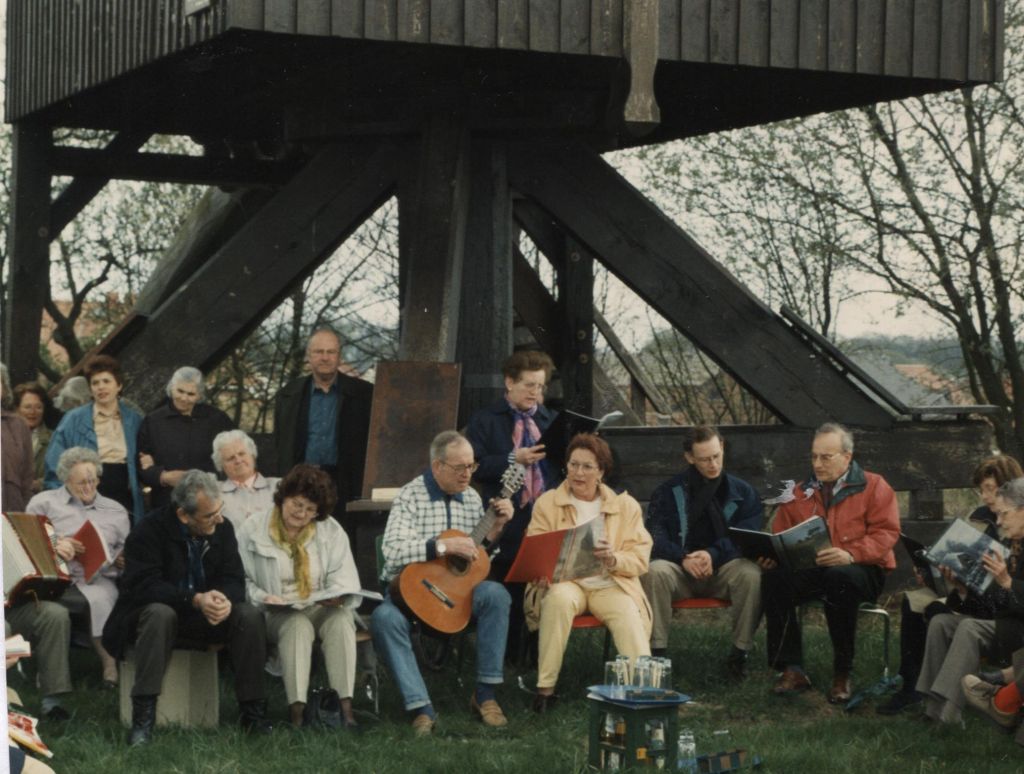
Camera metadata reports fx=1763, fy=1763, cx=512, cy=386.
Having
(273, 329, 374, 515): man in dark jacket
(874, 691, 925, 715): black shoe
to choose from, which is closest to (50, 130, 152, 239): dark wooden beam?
(273, 329, 374, 515): man in dark jacket

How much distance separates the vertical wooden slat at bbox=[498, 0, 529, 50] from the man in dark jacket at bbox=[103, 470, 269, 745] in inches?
116

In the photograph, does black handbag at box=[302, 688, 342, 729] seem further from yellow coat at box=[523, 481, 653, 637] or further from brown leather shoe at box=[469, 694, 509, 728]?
yellow coat at box=[523, 481, 653, 637]

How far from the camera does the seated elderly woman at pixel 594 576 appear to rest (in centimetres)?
875

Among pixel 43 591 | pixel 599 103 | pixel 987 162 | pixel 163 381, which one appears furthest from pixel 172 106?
pixel 987 162

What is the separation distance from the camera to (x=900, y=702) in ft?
28.8

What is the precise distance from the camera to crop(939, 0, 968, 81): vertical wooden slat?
10.4m

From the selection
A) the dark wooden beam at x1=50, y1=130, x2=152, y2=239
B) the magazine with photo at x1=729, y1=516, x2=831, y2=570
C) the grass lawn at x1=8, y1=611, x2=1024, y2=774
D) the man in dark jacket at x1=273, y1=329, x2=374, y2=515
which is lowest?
the grass lawn at x1=8, y1=611, x2=1024, y2=774

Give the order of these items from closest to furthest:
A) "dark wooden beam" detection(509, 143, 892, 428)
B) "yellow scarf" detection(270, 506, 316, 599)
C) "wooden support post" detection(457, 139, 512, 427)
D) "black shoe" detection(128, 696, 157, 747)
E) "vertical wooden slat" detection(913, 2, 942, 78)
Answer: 1. "black shoe" detection(128, 696, 157, 747)
2. "yellow scarf" detection(270, 506, 316, 599)
3. "vertical wooden slat" detection(913, 2, 942, 78)
4. "wooden support post" detection(457, 139, 512, 427)
5. "dark wooden beam" detection(509, 143, 892, 428)

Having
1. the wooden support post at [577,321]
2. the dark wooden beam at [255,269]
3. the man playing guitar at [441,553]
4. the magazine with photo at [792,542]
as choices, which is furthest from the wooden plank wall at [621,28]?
the wooden support post at [577,321]

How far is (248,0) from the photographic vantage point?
9070 millimetres

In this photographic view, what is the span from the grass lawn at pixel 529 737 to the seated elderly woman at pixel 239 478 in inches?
36.6

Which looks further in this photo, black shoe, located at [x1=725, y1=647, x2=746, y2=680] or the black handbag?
black shoe, located at [x1=725, y1=647, x2=746, y2=680]

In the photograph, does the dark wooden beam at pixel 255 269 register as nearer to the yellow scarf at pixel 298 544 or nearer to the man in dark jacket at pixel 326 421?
the man in dark jacket at pixel 326 421

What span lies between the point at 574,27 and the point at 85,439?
356 centimetres
